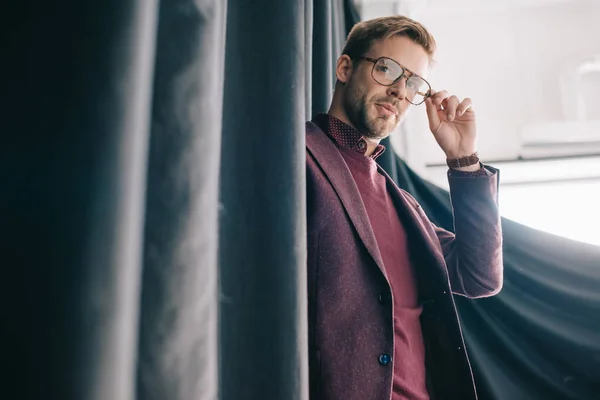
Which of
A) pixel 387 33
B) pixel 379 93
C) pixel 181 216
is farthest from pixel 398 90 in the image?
pixel 181 216

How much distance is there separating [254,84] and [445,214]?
1.21m

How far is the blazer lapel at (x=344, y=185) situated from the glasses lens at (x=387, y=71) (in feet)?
0.70

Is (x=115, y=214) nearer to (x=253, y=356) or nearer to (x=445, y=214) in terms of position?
(x=253, y=356)

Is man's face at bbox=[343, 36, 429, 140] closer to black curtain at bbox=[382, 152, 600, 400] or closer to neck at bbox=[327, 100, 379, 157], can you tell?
neck at bbox=[327, 100, 379, 157]

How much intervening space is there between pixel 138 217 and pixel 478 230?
805mm

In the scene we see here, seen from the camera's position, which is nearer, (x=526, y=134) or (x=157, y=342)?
(x=157, y=342)

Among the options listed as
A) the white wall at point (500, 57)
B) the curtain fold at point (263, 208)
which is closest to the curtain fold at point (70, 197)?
the curtain fold at point (263, 208)

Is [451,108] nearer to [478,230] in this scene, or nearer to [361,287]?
[478,230]

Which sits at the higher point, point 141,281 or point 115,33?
point 115,33

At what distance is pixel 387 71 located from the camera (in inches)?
35.9

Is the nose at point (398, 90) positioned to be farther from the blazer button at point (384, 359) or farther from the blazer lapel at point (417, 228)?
the blazer button at point (384, 359)

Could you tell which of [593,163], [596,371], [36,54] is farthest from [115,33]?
[593,163]

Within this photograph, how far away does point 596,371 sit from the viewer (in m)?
1.29

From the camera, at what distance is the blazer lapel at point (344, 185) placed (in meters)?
0.66
